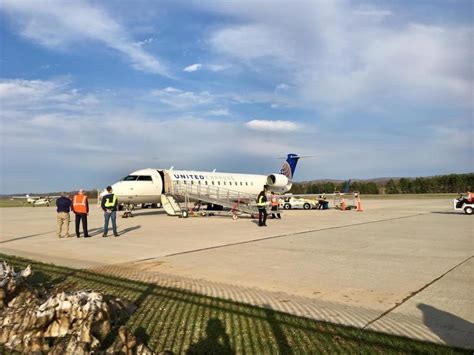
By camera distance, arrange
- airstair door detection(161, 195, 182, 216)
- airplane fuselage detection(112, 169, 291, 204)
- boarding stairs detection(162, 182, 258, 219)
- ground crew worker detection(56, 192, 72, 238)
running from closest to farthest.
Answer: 1. ground crew worker detection(56, 192, 72, 238)
2. boarding stairs detection(162, 182, 258, 219)
3. airplane fuselage detection(112, 169, 291, 204)
4. airstair door detection(161, 195, 182, 216)

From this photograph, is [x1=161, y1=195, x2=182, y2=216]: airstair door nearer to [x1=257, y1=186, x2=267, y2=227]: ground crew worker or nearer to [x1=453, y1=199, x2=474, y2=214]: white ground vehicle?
[x1=257, y1=186, x2=267, y2=227]: ground crew worker

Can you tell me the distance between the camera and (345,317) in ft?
16.8

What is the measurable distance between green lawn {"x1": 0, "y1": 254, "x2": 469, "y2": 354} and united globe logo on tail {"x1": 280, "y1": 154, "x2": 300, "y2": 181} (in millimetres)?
34269

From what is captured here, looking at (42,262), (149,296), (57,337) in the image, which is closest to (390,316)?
(149,296)

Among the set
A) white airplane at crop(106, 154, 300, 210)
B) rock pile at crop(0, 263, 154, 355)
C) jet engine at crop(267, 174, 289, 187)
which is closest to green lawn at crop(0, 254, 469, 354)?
rock pile at crop(0, 263, 154, 355)

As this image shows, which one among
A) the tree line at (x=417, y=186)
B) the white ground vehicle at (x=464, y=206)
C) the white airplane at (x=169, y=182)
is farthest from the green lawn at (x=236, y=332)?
the tree line at (x=417, y=186)

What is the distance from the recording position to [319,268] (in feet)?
27.5

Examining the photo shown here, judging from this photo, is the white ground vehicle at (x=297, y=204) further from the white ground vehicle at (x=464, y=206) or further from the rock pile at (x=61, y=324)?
the rock pile at (x=61, y=324)

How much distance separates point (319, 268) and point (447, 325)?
3.68 m

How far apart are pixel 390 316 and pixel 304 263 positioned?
3.79m

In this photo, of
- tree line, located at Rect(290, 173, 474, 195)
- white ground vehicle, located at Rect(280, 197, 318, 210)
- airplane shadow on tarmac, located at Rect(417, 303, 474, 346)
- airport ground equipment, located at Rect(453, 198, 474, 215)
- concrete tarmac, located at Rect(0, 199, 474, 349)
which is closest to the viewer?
airplane shadow on tarmac, located at Rect(417, 303, 474, 346)

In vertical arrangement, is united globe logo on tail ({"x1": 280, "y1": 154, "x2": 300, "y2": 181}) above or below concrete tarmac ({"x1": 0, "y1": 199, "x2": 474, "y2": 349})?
above

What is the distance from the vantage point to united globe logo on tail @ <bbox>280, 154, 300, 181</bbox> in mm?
39750

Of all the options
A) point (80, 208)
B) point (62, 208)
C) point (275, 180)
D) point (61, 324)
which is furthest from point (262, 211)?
point (275, 180)
